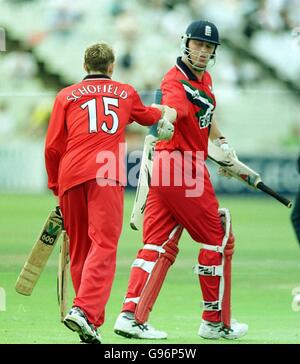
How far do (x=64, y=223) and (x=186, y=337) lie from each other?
1.08m

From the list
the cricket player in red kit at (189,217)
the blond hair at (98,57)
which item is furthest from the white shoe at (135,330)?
the blond hair at (98,57)

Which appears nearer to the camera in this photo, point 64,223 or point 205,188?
point 64,223

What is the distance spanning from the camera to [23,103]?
22.5 m

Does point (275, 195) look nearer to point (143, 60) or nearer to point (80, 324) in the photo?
point (80, 324)

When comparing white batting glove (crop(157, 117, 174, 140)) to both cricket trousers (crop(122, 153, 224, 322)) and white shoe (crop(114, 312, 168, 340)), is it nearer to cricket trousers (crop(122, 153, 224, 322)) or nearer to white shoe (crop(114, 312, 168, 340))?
cricket trousers (crop(122, 153, 224, 322))

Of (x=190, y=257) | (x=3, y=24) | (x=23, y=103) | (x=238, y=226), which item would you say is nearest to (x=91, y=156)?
(x=190, y=257)

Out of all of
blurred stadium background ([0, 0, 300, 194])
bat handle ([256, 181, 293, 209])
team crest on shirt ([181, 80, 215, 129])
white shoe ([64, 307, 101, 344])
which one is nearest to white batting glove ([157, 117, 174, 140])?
team crest on shirt ([181, 80, 215, 129])

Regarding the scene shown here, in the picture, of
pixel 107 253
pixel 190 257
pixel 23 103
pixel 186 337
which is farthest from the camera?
pixel 23 103

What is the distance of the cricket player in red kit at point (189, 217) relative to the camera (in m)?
6.40

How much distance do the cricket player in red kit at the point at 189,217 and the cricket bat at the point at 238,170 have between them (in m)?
0.24

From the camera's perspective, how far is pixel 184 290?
890 centimetres

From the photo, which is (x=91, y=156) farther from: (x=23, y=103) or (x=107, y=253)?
(x=23, y=103)

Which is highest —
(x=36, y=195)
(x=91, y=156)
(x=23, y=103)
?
(x=91, y=156)

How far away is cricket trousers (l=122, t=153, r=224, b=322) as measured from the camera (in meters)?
6.41
